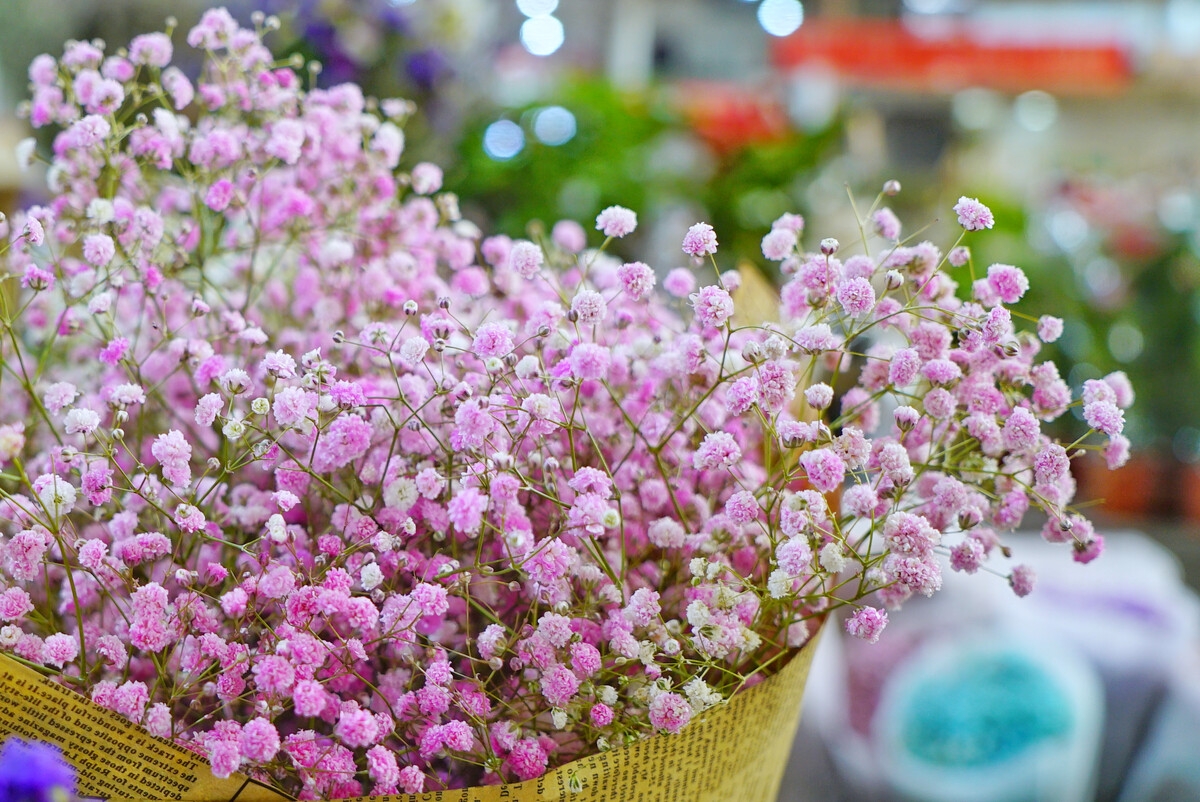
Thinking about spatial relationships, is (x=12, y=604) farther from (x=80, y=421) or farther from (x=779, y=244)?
(x=779, y=244)

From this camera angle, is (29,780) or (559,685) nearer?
(29,780)

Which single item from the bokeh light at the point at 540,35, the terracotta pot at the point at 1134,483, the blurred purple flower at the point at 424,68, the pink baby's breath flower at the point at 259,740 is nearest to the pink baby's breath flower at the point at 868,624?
the pink baby's breath flower at the point at 259,740

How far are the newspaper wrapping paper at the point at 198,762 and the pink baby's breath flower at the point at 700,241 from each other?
0.17 meters

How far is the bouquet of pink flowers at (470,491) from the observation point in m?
0.38

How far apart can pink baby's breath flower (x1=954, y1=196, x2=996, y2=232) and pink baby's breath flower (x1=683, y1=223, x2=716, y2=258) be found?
10 centimetres

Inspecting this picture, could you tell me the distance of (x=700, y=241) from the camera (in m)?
0.40

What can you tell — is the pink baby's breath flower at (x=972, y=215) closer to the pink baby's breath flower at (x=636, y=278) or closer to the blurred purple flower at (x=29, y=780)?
the pink baby's breath flower at (x=636, y=278)

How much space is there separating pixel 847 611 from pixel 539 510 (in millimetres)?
1044

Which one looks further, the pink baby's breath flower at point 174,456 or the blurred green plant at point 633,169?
the blurred green plant at point 633,169

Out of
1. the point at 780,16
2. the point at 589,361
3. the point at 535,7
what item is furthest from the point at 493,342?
the point at 780,16

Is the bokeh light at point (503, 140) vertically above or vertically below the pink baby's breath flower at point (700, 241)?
above

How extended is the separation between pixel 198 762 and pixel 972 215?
360mm

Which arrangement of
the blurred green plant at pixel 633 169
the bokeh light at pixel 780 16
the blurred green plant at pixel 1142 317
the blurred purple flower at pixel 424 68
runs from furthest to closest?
the bokeh light at pixel 780 16
the blurred green plant at pixel 1142 317
the blurred green plant at pixel 633 169
the blurred purple flower at pixel 424 68

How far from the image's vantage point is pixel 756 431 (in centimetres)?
50
